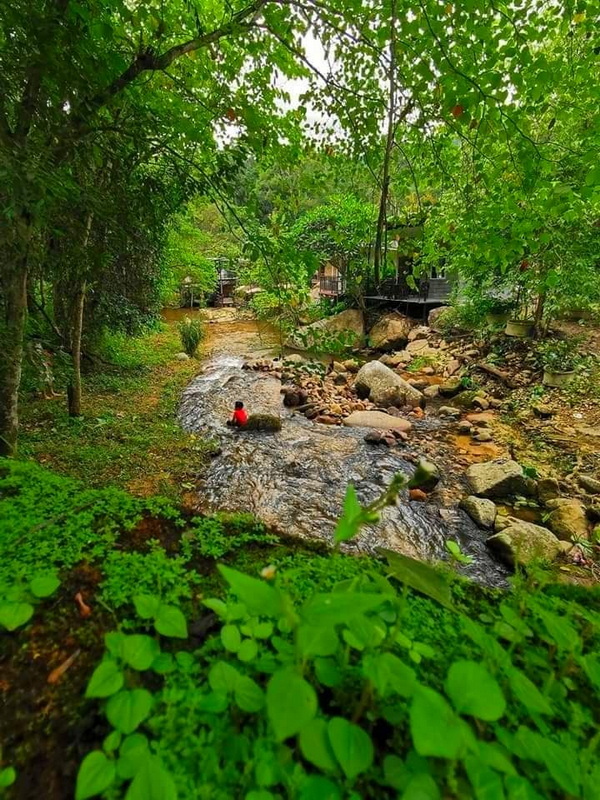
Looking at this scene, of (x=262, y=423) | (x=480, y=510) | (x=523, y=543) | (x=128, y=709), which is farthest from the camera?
(x=262, y=423)

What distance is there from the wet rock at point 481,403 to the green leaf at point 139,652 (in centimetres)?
716

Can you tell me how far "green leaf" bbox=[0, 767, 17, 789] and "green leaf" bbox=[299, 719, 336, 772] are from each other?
48cm

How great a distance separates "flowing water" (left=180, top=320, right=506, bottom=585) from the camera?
12.2ft

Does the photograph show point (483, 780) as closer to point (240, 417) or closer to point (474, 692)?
point (474, 692)

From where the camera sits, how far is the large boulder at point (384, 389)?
7277 mm

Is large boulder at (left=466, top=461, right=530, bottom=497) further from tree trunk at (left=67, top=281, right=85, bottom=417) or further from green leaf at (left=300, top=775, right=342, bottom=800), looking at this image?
tree trunk at (left=67, top=281, right=85, bottom=417)

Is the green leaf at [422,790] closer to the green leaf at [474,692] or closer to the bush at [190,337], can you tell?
the green leaf at [474,692]

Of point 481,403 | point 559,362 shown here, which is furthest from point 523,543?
point 559,362

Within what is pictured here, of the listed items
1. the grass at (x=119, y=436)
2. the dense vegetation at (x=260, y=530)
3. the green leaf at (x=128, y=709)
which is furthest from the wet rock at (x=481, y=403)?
the green leaf at (x=128, y=709)

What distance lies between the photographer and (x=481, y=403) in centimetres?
688

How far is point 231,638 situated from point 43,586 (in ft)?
1.69

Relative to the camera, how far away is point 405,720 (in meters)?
0.64

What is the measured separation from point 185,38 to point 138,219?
1.89 m

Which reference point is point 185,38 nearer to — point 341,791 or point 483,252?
point 483,252
